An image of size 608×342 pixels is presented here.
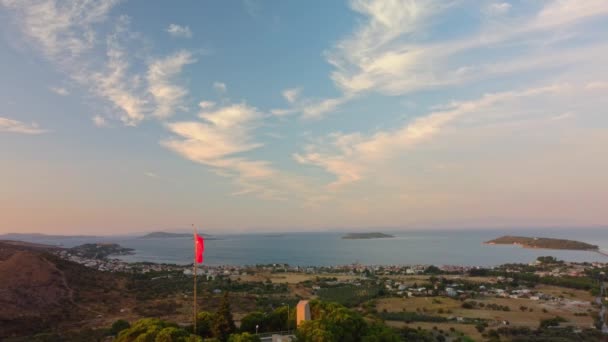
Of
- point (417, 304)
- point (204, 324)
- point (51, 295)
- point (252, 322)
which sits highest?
point (204, 324)

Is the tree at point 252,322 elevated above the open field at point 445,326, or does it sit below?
above

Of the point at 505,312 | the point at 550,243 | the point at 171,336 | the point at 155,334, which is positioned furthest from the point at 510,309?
the point at 550,243

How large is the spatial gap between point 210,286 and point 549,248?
133615 millimetres

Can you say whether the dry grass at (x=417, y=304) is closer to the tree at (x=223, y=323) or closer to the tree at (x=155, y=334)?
the tree at (x=223, y=323)

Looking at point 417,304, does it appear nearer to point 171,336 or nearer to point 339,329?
point 339,329

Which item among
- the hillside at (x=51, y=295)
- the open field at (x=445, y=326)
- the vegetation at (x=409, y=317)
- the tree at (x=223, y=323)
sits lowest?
the vegetation at (x=409, y=317)

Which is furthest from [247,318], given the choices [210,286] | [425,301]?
[210,286]

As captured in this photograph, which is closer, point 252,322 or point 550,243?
point 252,322

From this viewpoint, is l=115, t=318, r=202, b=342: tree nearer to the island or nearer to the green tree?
the green tree

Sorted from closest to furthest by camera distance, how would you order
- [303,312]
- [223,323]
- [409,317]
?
[223,323] → [303,312] → [409,317]

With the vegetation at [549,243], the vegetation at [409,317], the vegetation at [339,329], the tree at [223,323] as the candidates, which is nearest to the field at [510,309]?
the vegetation at [409,317]

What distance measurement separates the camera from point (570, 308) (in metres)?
36.6

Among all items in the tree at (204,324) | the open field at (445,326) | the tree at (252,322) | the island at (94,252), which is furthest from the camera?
the island at (94,252)

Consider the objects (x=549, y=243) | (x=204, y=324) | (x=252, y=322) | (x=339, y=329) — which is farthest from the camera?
(x=549, y=243)
